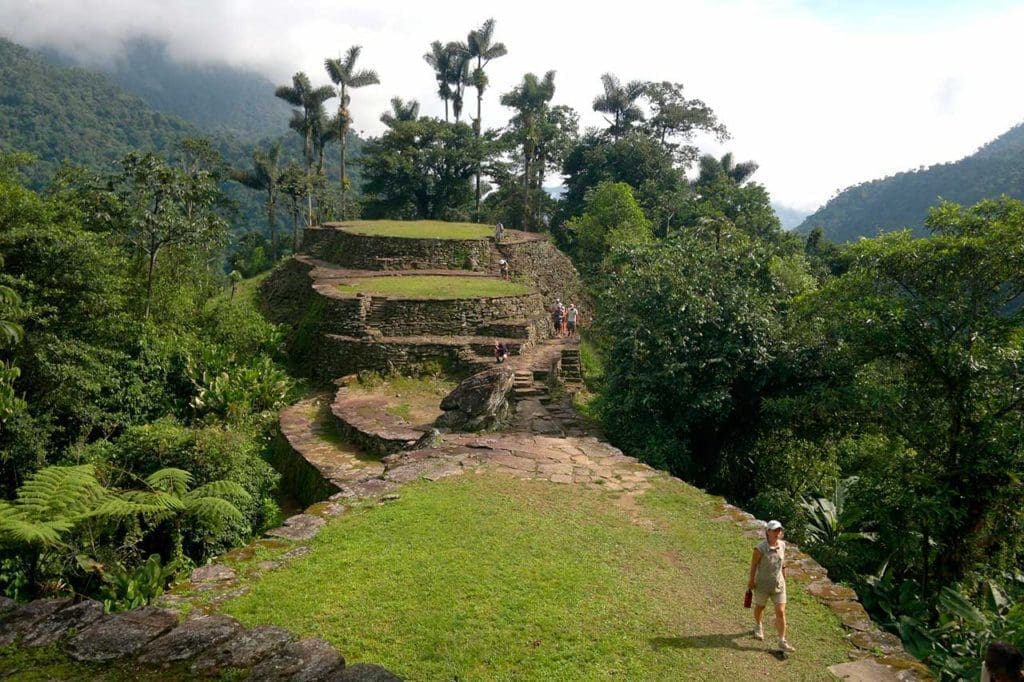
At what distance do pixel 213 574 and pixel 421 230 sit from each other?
1989cm

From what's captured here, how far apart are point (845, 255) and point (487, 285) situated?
36.0 ft

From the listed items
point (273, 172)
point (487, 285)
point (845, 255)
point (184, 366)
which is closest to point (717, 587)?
point (845, 255)

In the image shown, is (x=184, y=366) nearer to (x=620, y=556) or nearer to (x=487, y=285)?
(x=487, y=285)

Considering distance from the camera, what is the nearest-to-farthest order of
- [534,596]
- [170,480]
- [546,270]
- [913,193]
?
1. [534,596]
2. [170,480]
3. [546,270]
4. [913,193]

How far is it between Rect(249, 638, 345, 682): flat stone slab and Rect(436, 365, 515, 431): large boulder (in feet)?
23.2

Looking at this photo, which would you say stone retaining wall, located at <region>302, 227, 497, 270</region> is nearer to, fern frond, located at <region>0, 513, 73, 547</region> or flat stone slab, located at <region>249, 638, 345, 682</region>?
fern frond, located at <region>0, 513, 73, 547</region>

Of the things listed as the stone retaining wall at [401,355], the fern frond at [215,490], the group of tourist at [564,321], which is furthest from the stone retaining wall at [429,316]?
the fern frond at [215,490]

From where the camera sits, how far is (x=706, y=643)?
5.01 m

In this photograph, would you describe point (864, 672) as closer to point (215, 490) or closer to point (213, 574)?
point (213, 574)

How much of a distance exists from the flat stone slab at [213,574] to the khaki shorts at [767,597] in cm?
430

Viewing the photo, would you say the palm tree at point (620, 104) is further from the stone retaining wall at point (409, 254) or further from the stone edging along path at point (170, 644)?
the stone edging along path at point (170, 644)

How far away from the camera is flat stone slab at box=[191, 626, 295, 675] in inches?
133

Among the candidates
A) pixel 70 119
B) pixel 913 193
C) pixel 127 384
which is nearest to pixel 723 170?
pixel 127 384

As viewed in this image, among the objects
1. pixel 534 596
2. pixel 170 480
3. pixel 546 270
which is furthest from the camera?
pixel 546 270
